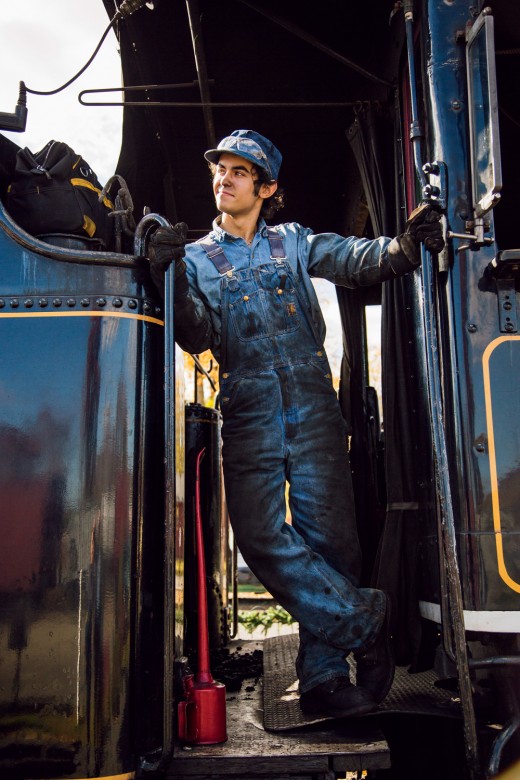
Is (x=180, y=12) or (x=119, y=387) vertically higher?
(x=180, y=12)

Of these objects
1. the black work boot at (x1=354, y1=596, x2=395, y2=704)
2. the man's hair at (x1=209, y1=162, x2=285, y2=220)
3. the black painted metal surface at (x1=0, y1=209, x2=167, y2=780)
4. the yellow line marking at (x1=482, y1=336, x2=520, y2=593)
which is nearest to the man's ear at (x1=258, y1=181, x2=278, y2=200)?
the man's hair at (x1=209, y1=162, x2=285, y2=220)

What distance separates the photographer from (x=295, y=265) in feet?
8.32

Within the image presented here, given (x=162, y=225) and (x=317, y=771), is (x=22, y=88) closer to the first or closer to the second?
(x=162, y=225)

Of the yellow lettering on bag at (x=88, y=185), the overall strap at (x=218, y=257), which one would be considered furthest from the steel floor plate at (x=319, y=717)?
the yellow lettering on bag at (x=88, y=185)

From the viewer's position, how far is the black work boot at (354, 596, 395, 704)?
2223 millimetres

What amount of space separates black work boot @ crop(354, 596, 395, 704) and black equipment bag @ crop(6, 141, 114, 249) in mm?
1504

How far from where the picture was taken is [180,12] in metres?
3.10

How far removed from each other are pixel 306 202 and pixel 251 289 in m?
1.95

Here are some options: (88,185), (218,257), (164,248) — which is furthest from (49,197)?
(218,257)

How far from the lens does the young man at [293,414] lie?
87.3 inches

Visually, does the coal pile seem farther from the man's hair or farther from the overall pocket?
the man's hair

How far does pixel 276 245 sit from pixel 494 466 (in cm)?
110

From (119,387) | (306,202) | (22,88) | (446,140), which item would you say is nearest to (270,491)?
(119,387)

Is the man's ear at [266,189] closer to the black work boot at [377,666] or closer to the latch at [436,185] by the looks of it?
the latch at [436,185]
